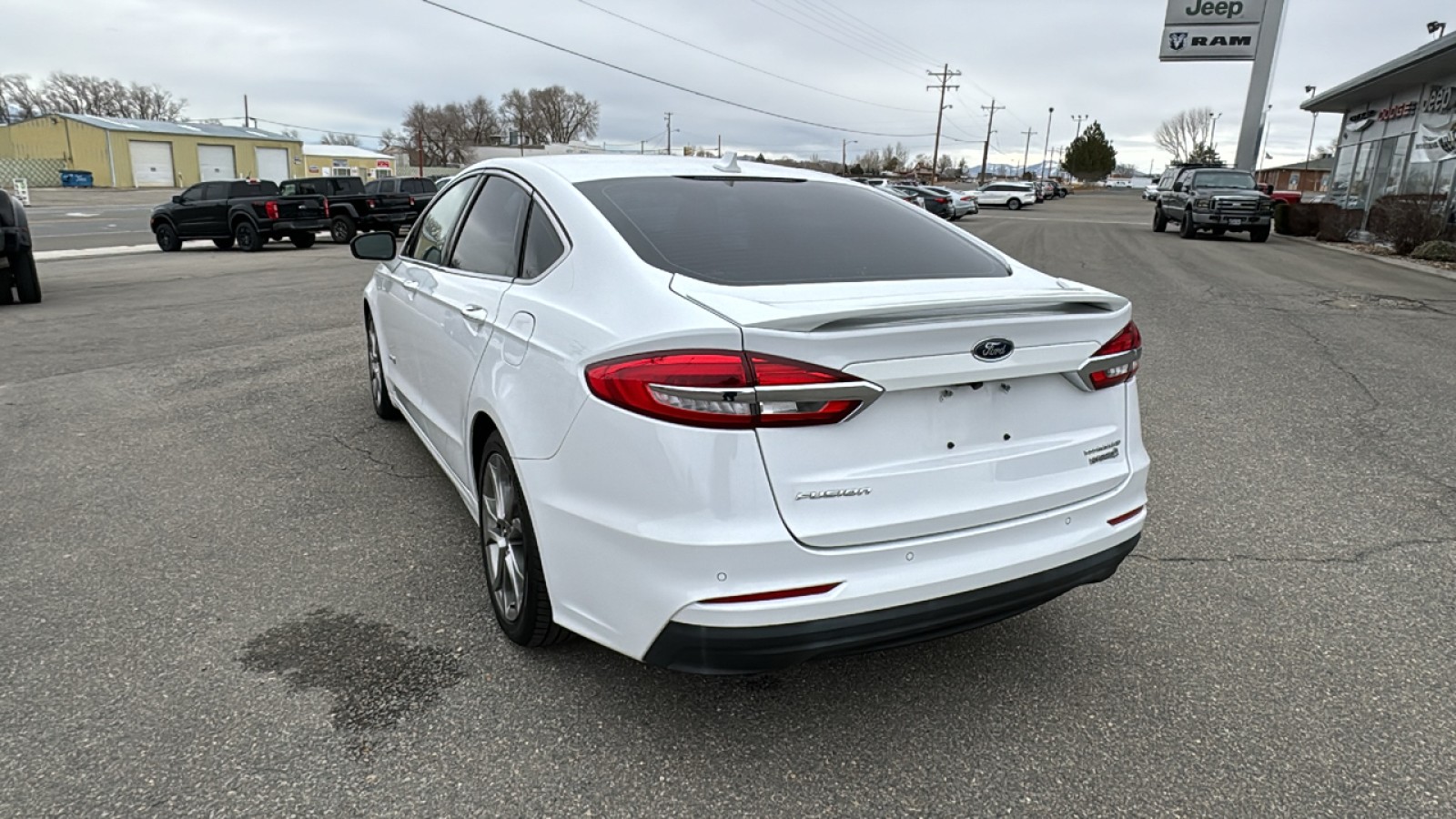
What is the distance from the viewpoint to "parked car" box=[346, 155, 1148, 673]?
2.17 metres

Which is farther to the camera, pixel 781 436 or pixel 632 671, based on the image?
pixel 632 671

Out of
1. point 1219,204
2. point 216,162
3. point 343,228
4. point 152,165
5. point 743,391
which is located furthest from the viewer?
point 216,162

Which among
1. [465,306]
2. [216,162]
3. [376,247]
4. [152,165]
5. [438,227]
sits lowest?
[465,306]

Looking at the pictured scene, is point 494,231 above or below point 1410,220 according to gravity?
below

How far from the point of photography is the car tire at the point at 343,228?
2258 centimetres

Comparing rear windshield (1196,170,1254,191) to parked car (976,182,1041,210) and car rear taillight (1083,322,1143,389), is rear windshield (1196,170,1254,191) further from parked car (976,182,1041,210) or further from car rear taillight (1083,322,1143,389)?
parked car (976,182,1041,210)

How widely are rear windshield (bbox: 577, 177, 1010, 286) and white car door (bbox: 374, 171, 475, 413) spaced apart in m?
1.22

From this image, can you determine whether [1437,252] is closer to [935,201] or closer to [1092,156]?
[935,201]

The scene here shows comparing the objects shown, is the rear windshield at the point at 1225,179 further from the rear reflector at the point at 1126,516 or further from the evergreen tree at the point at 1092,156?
the evergreen tree at the point at 1092,156

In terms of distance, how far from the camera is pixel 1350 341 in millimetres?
8867

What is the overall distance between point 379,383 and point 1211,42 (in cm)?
4106

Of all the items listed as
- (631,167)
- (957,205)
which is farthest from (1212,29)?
(631,167)

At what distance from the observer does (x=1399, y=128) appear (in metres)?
25.0

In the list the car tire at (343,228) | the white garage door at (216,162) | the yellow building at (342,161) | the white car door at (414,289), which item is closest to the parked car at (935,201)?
the car tire at (343,228)
